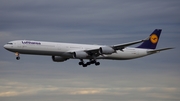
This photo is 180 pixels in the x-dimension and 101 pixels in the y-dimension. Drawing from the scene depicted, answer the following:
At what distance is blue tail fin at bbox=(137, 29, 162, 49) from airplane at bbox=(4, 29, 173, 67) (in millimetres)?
4086

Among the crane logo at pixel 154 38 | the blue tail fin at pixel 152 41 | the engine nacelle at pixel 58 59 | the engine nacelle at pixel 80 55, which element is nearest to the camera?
the engine nacelle at pixel 80 55

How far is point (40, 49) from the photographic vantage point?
10219 cm

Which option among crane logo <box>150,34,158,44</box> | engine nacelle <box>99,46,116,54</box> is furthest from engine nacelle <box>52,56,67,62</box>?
crane logo <box>150,34,158,44</box>

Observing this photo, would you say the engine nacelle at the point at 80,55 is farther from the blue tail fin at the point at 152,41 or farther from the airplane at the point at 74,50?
the blue tail fin at the point at 152,41

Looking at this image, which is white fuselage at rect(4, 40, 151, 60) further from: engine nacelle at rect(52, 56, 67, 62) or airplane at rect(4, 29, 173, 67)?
engine nacelle at rect(52, 56, 67, 62)

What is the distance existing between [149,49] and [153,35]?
4.77 metres

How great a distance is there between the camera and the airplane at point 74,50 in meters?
102

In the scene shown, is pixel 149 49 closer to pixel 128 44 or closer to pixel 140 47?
pixel 140 47

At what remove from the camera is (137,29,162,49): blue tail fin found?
392ft

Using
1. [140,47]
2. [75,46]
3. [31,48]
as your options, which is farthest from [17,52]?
[140,47]

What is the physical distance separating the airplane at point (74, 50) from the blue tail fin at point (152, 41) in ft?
13.4

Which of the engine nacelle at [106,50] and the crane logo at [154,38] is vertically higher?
the crane logo at [154,38]

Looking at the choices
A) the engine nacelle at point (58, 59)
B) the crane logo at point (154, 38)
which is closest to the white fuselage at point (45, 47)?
the engine nacelle at point (58, 59)

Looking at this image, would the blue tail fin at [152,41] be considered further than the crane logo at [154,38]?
No
